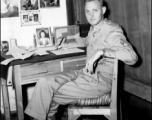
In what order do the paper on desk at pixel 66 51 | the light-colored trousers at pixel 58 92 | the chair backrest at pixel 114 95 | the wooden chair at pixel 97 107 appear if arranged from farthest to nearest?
the paper on desk at pixel 66 51, the light-colored trousers at pixel 58 92, the wooden chair at pixel 97 107, the chair backrest at pixel 114 95

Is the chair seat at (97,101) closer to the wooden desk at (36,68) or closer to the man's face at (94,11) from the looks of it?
the wooden desk at (36,68)

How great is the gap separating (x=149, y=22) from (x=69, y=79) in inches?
41.1

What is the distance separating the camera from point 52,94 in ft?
6.50

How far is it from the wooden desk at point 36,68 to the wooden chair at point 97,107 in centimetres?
48

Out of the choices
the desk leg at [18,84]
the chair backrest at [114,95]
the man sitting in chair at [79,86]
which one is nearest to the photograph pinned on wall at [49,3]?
the man sitting in chair at [79,86]

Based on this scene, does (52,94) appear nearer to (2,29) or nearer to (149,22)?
(2,29)

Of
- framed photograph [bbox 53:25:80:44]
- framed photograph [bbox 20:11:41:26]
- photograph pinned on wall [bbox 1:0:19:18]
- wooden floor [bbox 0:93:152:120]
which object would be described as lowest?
wooden floor [bbox 0:93:152:120]

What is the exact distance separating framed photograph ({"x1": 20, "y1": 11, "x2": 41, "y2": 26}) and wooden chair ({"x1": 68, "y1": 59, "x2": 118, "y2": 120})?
4.02 feet

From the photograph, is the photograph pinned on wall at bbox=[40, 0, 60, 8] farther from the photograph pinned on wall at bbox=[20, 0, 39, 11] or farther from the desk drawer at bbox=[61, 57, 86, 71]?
the desk drawer at bbox=[61, 57, 86, 71]

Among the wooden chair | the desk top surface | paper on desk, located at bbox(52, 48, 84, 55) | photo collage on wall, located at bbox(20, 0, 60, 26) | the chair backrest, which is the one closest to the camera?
the chair backrest

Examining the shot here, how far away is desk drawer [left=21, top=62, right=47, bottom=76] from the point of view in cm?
215

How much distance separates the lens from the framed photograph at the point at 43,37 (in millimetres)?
2658

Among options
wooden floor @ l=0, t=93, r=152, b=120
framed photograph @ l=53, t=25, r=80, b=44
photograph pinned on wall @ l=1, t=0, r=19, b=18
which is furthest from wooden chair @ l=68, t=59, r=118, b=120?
photograph pinned on wall @ l=1, t=0, r=19, b=18

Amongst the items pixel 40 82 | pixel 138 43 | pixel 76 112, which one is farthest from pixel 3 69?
pixel 138 43
